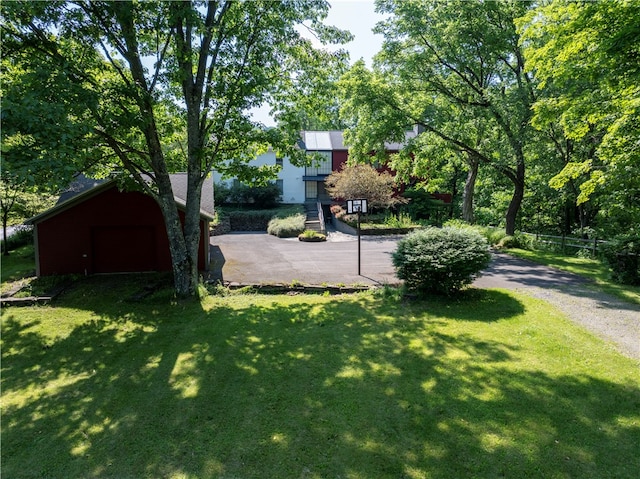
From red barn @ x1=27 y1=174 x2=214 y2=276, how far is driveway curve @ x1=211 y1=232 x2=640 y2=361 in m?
2.56

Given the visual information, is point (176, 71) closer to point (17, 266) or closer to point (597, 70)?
point (597, 70)

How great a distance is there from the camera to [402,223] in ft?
86.6

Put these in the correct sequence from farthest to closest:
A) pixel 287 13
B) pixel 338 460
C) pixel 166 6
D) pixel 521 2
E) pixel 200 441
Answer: pixel 521 2 < pixel 287 13 < pixel 166 6 < pixel 200 441 < pixel 338 460

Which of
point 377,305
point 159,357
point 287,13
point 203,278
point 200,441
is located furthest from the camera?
point 203,278

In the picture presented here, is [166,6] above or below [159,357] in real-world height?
above

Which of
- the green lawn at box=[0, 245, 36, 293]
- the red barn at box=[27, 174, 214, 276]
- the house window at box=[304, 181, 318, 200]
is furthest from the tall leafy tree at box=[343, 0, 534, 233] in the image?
the house window at box=[304, 181, 318, 200]

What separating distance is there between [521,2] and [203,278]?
16812 millimetres

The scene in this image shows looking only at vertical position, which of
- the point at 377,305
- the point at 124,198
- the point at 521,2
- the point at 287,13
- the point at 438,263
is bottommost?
the point at 377,305

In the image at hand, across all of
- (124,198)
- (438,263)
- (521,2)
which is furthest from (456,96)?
(124,198)

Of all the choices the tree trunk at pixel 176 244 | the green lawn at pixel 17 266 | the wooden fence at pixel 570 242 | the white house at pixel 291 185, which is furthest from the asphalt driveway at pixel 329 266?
the white house at pixel 291 185

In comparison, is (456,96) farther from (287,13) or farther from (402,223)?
(287,13)

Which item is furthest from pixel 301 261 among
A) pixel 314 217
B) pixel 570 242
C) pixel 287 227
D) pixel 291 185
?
pixel 291 185

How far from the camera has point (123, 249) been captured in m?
14.5

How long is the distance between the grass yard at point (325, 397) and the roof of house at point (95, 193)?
5722 millimetres
